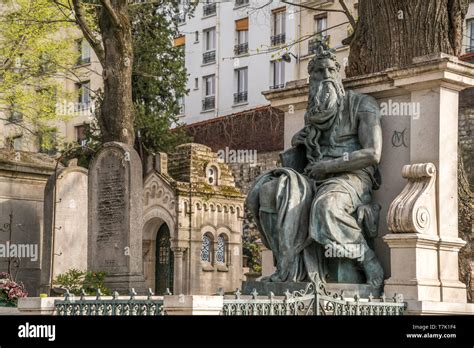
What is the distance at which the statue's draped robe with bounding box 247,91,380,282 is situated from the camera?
1076 cm

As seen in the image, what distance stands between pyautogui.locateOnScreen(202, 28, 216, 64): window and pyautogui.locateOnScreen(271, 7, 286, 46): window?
178 inches

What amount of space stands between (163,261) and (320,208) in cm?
2252

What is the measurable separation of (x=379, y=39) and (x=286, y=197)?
10.4ft

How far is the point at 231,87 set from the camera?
54.8m

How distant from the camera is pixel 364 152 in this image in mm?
11125

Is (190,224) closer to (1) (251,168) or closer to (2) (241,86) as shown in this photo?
(1) (251,168)

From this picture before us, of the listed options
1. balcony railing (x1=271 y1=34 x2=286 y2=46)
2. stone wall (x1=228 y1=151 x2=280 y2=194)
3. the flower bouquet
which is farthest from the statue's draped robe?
balcony railing (x1=271 y1=34 x2=286 y2=46)

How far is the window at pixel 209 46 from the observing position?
56.3 metres

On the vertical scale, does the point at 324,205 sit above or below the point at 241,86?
below

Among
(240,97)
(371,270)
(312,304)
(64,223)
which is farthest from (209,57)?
(312,304)

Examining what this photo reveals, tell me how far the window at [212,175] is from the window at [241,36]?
21.7 meters
